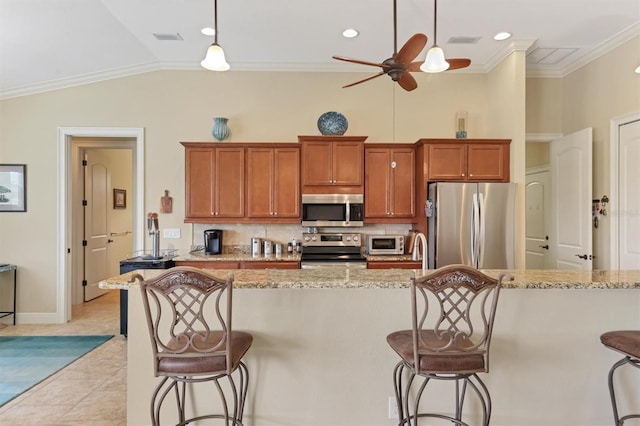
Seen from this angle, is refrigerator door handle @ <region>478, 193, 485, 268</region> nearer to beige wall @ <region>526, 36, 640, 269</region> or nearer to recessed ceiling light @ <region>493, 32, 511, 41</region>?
beige wall @ <region>526, 36, 640, 269</region>

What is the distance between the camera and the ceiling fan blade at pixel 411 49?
2275mm

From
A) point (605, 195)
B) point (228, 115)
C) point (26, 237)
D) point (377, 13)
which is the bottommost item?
point (26, 237)

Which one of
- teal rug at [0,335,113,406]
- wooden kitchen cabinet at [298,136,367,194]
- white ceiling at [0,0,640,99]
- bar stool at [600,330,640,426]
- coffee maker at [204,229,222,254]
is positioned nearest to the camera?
bar stool at [600,330,640,426]

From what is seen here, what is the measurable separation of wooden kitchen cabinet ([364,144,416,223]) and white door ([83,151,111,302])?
4.38 meters

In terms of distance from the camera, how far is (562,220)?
4121 mm

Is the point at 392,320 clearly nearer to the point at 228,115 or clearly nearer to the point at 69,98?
the point at 228,115

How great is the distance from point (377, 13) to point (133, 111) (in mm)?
3172

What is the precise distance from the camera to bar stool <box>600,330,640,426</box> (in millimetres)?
1797

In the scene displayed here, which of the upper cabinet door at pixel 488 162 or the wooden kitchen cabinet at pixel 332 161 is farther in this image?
the wooden kitchen cabinet at pixel 332 161

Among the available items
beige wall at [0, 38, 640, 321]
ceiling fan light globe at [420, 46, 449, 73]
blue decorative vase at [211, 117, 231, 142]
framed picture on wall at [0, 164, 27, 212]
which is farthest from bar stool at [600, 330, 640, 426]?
framed picture on wall at [0, 164, 27, 212]

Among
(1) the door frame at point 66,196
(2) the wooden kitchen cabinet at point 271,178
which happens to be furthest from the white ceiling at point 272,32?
(2) the wooden kitchen cabinet at point 271,178

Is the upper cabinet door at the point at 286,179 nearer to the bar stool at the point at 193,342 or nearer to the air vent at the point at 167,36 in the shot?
the air vent at the point at 167,36

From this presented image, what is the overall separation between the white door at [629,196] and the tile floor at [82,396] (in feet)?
15.2

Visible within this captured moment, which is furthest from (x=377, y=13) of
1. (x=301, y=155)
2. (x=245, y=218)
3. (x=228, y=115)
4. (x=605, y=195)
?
(x=605, y=195)
